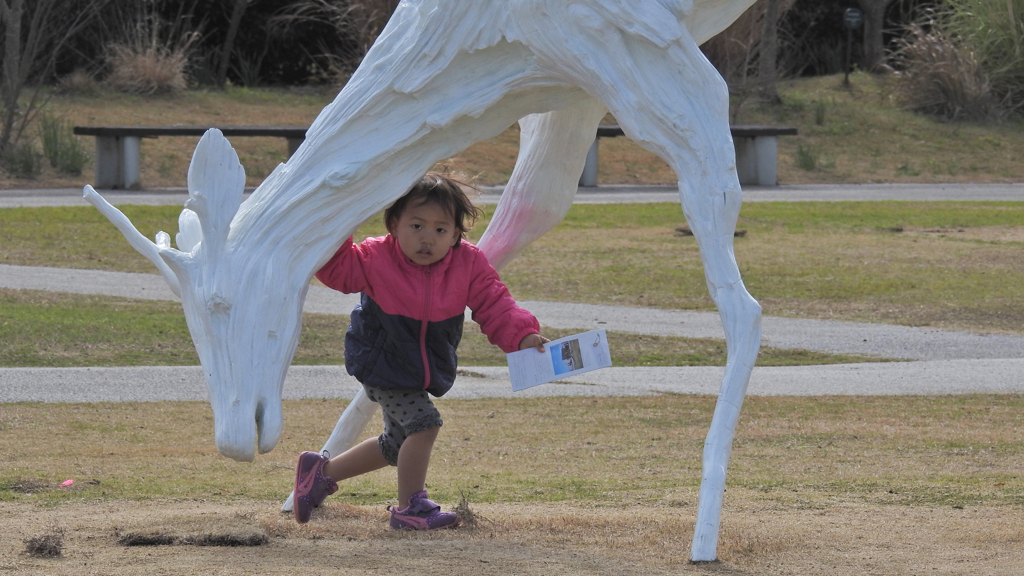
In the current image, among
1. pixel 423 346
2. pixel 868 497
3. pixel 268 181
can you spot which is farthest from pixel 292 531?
pixel 868 497

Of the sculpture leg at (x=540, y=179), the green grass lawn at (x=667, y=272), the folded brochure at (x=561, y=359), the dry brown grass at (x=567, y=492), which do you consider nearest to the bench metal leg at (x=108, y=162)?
the green grass lawn at (x=667, y=272)

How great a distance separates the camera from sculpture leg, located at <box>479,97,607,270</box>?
5121 millimetres

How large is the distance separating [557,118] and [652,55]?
2.51 feet

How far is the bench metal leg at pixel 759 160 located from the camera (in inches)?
861

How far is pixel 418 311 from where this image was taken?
4.76 m

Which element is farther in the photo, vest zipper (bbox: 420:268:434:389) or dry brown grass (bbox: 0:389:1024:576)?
vest zipper (bbox: 420:268:434:389)

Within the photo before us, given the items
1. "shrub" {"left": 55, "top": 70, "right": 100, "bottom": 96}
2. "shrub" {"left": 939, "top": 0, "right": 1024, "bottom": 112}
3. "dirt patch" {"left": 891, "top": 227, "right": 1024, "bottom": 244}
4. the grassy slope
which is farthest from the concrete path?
"shrub" {"left": 55, "top": 70, "right": 100, "bottom": 96}

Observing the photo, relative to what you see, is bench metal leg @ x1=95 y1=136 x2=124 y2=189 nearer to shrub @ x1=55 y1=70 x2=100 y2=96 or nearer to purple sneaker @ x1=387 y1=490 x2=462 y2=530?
shrub @ x1=55 y1=70 x2=100 y2=96

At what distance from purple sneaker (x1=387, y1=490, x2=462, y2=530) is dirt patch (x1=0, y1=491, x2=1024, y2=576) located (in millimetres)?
68

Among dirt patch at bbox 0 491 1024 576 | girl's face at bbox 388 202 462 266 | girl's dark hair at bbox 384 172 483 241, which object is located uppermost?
girl's dark hair at bbox 384 172 483 241

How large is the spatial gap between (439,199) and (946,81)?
23.2 meters

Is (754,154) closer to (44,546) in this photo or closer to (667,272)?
(667,272)

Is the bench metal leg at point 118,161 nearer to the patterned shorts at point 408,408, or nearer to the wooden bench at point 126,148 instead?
the wooden bench at point 126,148

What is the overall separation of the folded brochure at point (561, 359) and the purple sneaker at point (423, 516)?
22.5 inches
